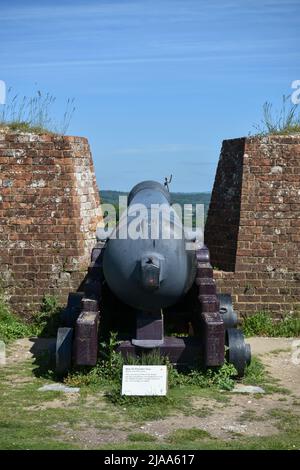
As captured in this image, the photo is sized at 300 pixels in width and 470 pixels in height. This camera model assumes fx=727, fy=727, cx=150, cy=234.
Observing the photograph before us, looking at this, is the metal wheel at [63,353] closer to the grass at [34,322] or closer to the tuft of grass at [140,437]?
the tuft of grass at [140,437]

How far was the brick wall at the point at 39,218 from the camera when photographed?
9.48 metres

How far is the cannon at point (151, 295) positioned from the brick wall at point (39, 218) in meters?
1.72

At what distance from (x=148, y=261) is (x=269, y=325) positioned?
11.8 feet

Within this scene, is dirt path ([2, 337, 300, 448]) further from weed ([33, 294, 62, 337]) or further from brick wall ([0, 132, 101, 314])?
brick wall ([0, 132, 101, 314])

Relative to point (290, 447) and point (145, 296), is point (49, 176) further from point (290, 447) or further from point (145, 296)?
point (290, 447)

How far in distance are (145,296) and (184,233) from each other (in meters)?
0.78

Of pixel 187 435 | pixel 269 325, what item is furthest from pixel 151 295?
pixel 269 325

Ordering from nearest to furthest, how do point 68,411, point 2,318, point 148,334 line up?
1. point 68,411
2. point 148,334
3. point 2,318

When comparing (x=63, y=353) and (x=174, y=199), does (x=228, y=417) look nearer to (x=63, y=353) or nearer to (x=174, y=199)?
(x=63, y=353)

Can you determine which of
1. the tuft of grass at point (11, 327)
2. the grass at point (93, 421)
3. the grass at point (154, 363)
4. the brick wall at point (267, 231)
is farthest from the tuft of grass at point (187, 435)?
the brick wall at point (267, 231)

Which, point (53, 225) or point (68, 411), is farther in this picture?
point (53, 225)
